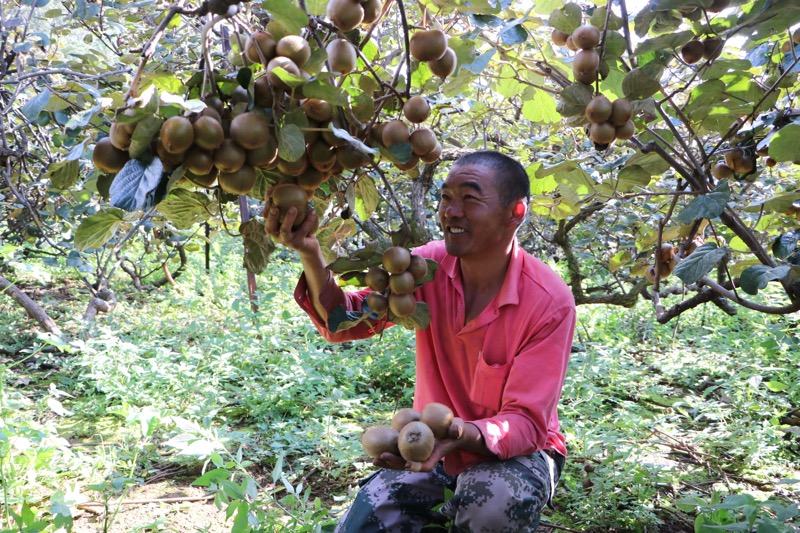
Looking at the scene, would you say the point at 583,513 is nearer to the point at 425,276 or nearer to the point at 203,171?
the point at 425,276

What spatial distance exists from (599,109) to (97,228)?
0.97 metres

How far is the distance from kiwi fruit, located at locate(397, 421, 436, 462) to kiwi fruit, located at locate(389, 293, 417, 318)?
10.3 inches

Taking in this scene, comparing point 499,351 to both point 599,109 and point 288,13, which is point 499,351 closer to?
point 599,109

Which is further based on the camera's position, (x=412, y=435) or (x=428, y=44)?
(x=412, y=435)

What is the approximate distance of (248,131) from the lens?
0.97m

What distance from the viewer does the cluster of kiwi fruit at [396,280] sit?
133cm

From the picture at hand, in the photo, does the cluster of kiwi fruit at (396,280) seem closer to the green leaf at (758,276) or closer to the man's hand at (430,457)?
the man's hand at (430,457)

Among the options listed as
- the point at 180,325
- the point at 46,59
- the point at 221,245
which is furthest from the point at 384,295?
the point at 221,245

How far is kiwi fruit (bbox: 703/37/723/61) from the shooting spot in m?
1.45

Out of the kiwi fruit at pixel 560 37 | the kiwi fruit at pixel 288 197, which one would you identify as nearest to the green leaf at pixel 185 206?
the kiwi fruit at pixel 288 197

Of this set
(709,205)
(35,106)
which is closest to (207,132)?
(709,205)

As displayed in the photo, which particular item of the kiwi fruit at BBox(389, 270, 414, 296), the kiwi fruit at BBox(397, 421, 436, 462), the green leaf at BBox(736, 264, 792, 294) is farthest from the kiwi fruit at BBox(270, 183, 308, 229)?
the green leaf at BBox(736, 264, 792, 294)

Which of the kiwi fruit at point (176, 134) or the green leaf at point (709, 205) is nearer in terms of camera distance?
the kiwi fruit at point (176, 134)

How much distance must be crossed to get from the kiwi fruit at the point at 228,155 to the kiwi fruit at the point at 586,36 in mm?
734
